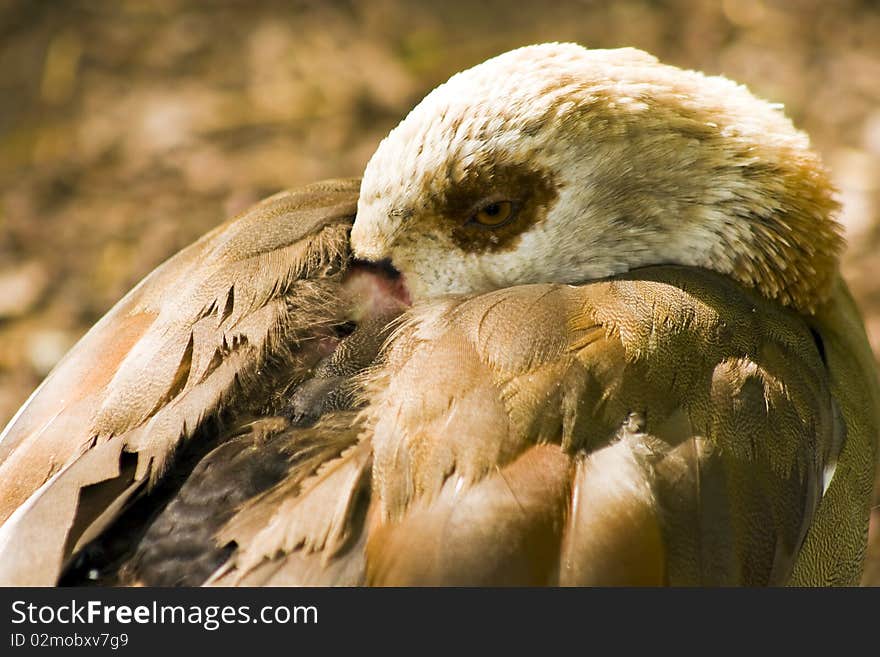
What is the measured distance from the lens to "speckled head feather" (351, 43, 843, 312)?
6.45ft

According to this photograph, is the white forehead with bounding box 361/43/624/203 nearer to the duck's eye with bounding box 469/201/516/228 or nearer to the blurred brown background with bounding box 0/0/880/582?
the duck's eye with bounding box 469/201/516/228

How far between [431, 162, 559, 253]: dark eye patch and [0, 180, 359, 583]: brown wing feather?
23cm

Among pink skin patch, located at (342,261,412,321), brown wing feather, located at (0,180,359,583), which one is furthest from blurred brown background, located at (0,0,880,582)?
pink skin patch, located at (342,261,412,321)

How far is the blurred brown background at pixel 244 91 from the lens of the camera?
12.5 feet

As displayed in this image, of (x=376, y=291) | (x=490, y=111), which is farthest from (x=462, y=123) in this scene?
(x=376, y=291)

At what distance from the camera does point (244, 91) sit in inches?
169

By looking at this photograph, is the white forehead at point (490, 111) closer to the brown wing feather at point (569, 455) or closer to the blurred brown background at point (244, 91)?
the brown wing feather at point (569, 455)

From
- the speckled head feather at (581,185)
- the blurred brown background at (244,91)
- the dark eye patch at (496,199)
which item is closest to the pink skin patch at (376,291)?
the speckled head feather at (581,185)

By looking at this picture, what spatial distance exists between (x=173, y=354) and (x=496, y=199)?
2.09 feet

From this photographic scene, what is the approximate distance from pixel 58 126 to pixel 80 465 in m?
2.78

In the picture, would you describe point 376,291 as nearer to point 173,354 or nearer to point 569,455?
point 173,354

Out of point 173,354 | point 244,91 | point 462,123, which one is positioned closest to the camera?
point 173,354

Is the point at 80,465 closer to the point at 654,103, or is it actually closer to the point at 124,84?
the point at 654,103

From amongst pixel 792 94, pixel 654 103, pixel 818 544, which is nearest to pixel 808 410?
pixel 818 544
